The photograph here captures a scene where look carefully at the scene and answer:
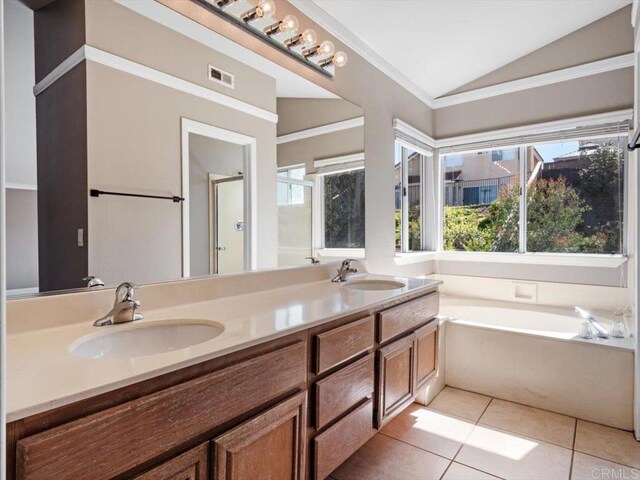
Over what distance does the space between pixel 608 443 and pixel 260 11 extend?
9.36 ft

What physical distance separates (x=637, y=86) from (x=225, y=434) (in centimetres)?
287

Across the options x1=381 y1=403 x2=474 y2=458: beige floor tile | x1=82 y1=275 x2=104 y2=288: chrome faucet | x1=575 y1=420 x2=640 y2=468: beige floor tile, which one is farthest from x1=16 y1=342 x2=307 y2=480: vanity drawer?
x1=575 y1=420 x2=640 y2=468: beige floor tile

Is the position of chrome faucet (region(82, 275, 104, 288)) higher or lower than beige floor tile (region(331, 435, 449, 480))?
higher

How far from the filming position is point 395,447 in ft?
6.38

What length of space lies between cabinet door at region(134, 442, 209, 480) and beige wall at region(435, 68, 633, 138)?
3.41m

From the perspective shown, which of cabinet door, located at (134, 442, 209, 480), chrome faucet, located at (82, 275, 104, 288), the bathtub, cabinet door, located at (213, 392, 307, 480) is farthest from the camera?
the bathtub

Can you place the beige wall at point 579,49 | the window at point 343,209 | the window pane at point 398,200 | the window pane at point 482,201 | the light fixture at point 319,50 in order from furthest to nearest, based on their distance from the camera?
the window pane at point 482,201 → the window pane at point 398,200 → the beige wall at point 579,49 → the window at point 343,209 → the light fixture at point 319,50

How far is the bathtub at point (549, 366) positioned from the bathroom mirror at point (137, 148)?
1593 mm

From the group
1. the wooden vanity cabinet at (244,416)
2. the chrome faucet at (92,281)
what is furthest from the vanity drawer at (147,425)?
the chrome faucet at (92,281)

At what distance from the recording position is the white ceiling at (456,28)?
7.39ft

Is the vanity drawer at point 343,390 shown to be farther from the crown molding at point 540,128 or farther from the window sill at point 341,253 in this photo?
the crown molding at point 540,128

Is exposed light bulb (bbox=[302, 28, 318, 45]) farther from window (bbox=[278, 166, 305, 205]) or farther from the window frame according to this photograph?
the window frame

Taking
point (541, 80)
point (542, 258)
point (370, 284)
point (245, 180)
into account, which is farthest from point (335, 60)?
point (542, 258)

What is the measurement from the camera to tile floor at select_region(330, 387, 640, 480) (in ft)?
5.71
